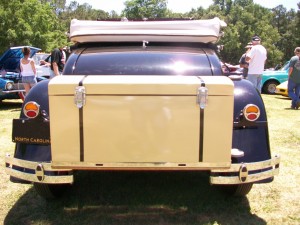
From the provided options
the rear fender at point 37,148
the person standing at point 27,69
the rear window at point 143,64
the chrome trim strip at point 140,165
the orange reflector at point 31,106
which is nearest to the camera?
the chrome trim strip at point 140,165

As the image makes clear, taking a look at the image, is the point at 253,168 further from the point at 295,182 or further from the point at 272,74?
the point at 272,74

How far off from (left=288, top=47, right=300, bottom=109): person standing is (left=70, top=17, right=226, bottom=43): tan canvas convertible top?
6794 mm

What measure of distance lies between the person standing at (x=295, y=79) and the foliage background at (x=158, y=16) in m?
18.8

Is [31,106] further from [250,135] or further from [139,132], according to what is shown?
[250,135]

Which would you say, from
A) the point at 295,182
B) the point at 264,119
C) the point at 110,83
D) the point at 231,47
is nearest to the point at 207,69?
the point at 264,119

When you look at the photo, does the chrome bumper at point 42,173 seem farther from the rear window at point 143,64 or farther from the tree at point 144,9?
the tree at point 144,9

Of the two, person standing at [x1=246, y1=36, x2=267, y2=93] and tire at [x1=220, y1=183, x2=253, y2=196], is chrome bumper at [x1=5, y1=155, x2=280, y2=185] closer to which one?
tire at [x1=220, y1=183, x2=253, y2=196]

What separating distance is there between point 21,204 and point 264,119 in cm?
243

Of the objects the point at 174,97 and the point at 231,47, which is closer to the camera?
the point at 174,97

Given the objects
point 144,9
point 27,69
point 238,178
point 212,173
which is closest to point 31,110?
point 212,173

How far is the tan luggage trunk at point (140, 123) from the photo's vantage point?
2.63 meters

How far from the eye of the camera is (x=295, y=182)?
423cm

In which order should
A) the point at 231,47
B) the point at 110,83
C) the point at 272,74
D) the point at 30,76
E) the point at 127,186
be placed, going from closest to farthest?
the point at 110,83, the point at 127,186, the point at 30,76, the point at 272,74, the point at 231,47

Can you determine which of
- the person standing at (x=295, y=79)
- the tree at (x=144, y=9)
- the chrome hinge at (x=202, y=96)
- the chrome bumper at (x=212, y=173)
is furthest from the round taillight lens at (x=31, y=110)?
the tree at (x=144, y=9)
